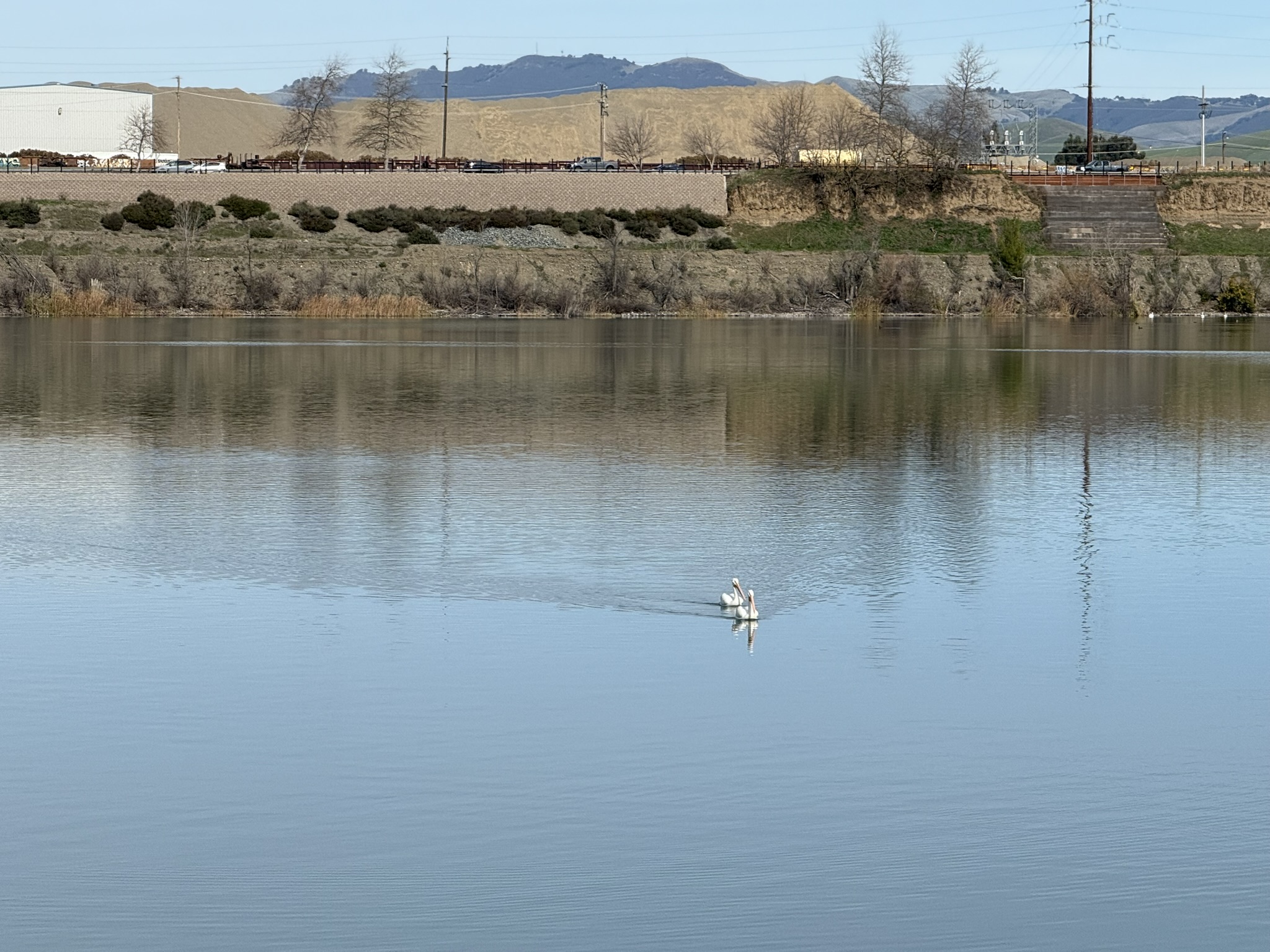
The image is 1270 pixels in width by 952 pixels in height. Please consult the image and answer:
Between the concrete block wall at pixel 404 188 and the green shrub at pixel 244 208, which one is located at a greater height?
the concrete block wall at pixel 404 188

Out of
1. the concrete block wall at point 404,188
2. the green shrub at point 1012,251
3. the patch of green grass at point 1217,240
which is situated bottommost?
the green shrub at point 1012,251

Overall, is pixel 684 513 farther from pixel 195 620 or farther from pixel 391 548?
pixel 195 620

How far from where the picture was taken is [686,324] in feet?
218

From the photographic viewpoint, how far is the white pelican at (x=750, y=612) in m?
13.6

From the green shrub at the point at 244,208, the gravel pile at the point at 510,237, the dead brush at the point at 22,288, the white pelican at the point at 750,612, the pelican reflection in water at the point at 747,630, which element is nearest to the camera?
the pelican reflection in water at the point at 747,630

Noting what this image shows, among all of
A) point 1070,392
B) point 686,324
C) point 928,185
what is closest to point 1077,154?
point 928,185

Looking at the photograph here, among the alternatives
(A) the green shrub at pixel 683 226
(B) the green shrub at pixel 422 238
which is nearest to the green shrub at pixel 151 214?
(B) the green shrub at pixel 422 238

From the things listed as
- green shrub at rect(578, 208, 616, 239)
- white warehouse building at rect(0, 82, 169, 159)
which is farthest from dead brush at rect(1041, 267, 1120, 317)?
white warehouse building at rect(0, 82, 169, 159)

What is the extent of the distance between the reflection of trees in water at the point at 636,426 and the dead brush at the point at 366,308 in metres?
15.6

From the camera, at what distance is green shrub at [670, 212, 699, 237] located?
92750 mm

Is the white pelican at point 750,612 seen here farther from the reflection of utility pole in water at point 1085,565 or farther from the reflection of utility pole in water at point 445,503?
the reflection of utility pole in water at point 445,503

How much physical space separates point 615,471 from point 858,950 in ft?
48.4

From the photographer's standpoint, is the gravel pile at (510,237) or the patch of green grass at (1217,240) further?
the patch of green grass at (1217,240)

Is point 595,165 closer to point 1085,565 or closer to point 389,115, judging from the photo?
point 389,115
